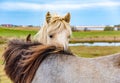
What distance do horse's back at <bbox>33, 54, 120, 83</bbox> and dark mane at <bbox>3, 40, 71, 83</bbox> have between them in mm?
92

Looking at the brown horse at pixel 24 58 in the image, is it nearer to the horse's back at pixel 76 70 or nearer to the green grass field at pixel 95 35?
the horse's back at pixel 76 70

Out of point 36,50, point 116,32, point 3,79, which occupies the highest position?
point 36,50

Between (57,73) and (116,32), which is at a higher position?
(57,73)

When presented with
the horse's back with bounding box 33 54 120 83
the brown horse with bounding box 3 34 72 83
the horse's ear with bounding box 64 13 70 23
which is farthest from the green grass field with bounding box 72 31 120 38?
the horse's back with bounding box 33 54 120 83

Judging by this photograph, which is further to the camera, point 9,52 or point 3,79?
point 3,79

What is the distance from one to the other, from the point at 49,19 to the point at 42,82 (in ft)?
11.1

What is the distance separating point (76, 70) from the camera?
310 cm

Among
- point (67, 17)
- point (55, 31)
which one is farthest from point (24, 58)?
point (67, 17)

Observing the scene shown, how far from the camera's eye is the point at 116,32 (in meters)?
52.1

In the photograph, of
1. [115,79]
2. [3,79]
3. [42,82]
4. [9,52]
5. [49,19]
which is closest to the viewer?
Answer: [115,79]

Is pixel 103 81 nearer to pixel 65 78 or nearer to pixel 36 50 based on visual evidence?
pixel 65 78

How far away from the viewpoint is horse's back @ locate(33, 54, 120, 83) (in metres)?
3.00

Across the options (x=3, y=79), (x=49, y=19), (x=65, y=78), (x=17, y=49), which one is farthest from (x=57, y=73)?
(x=3, y=79)

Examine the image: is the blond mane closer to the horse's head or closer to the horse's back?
the horse's head
